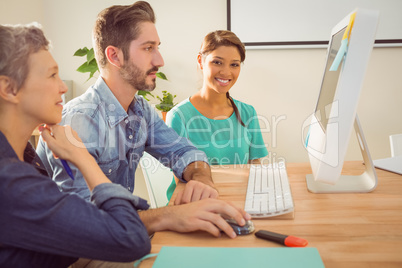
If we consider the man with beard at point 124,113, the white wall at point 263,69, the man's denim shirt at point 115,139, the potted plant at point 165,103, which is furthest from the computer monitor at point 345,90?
the white wall at point 263,69

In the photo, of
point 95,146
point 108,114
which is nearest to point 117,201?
point 95,146

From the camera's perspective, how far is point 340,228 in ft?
2.60

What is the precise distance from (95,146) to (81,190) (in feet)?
0.62

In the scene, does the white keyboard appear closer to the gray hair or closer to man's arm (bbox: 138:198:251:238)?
man's arm (bbox: 138:198:251:238)

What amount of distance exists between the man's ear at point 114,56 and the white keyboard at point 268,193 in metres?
0.63

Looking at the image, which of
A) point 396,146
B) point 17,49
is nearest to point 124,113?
point 17,49

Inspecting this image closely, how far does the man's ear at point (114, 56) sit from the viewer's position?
1.39 m

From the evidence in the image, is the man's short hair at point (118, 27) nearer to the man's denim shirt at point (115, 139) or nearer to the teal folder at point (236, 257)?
the man's denim shirt at point (115, 139)

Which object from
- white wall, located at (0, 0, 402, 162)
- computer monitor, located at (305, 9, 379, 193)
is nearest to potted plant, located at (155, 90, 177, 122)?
white wall, located at (0, 0, 402, 162)

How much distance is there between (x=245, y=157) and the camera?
191cm

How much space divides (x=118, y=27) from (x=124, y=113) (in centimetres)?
33

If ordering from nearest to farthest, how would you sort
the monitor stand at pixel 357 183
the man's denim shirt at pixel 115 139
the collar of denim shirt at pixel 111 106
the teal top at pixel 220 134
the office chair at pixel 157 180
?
the monitor stand at pixel 357 183, the man's denim shirt at pixel 115 139, the collar of denim shirt at pixel 111 106, the office chair at pixel 157 180, the teal top at pixel 220 134

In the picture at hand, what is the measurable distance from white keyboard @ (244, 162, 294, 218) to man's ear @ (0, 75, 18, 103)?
0.57 metres

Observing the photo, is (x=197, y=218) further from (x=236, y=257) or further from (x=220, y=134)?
(x=220, y=134)
